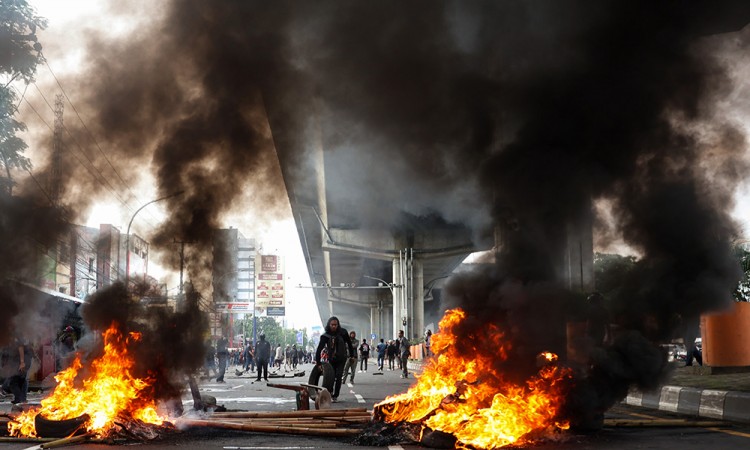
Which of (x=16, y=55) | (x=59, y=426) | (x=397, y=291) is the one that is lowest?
(x=59, y=426)

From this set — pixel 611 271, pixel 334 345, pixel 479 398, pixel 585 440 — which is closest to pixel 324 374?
pixel 334 345

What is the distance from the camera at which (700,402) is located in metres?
11.0

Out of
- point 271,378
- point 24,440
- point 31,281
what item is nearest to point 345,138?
point 31,281

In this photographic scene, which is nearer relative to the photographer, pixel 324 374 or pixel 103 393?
pixel 103 393

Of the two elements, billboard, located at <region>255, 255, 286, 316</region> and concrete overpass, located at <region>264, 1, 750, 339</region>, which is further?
billboard, located at <region>255, 255, 286, 316</region>

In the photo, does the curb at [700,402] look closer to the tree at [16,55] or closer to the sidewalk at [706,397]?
the sidewalk at [706,397]

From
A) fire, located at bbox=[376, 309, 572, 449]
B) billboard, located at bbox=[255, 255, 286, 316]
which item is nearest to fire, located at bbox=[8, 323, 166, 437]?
fire, located at bbox=[376, 309, 572, 449]

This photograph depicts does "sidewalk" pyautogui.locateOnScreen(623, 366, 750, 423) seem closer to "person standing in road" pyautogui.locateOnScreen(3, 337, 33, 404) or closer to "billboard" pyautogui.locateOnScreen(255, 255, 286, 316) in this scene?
"person standing in road" pyautogui.locateOnScreen(3, 337, 33, 404)

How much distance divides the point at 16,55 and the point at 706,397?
998 cm

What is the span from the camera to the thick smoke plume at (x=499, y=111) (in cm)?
878

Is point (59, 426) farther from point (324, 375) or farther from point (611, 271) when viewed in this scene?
point (611, 271)

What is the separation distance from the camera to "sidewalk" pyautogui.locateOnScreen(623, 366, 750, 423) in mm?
10016

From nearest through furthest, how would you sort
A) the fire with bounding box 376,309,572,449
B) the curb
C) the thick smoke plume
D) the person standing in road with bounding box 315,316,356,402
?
the fire with bounding box 376,309,572,449 < the thick smoke plume < the curb < the person standing in road with bounding box 315,316,356,402

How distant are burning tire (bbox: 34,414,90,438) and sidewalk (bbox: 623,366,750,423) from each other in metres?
5.49
